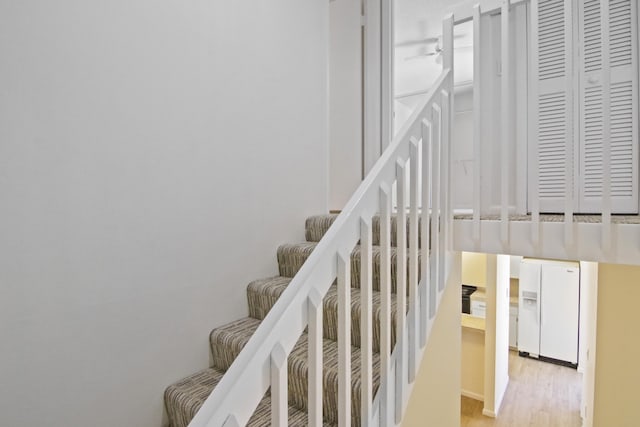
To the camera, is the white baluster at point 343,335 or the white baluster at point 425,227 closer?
the white baluster at point 343,335

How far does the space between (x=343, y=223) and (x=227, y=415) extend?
1.76 feet

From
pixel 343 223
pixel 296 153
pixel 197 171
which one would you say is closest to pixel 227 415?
pixel 343 223

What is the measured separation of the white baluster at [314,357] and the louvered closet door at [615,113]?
1.80 metres

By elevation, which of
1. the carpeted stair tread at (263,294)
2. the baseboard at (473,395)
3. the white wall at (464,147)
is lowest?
the baseboard at (473,395)

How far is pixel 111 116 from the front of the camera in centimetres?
142

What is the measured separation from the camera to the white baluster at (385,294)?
42.8 inches

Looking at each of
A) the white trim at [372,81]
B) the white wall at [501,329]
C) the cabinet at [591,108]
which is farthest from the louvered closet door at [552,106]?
the white wall at [501,329]

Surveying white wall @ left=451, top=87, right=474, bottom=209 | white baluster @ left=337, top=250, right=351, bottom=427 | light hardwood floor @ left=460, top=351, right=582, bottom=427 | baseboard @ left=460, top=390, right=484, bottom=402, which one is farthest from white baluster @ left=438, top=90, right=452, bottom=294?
baseboard @ left=460, top=390, right=484, bottom=402

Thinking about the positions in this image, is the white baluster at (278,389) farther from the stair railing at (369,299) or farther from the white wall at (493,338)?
the white wall at (493,338)

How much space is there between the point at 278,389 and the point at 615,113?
2207 mm

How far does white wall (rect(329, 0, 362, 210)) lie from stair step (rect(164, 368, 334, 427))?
2036mm

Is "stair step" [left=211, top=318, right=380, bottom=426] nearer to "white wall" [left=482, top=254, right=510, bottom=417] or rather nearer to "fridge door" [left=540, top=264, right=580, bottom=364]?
"white wall" [left=482, top=254, right=510, bottom=417]

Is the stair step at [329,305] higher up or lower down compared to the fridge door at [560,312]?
higher up

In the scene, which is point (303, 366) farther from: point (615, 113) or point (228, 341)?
point (615, 113)
